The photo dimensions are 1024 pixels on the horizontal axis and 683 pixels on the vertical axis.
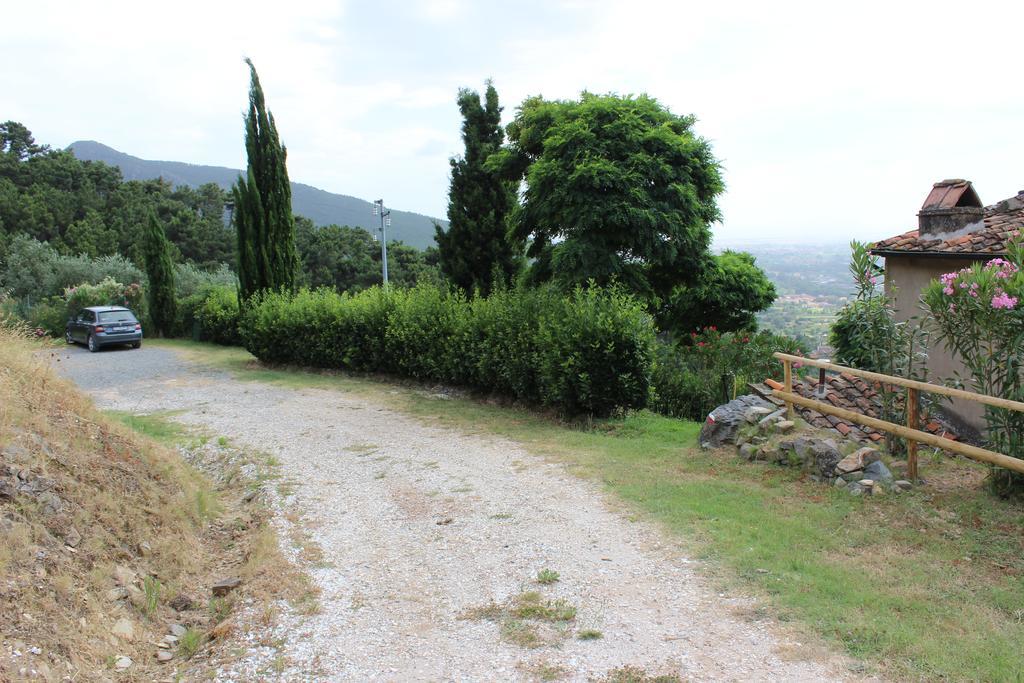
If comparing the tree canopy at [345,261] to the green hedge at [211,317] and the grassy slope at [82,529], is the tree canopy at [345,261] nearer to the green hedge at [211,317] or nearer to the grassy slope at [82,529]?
the green hedge at [211,317]

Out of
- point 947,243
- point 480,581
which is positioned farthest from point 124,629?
point 947,243

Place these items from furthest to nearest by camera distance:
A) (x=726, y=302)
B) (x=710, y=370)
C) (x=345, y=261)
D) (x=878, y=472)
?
(x=345, y=261)
(x=726, y=302)
(x=710, y=370)
(x=878, y=472)

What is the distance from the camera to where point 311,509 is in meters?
6.77

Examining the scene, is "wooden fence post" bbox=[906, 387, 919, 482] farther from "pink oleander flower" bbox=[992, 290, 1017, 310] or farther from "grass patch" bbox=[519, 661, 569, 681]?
"grass patch" bbox=[519, 661, 569, 681]

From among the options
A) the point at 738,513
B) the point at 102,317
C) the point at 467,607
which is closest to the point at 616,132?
the point at 738,513

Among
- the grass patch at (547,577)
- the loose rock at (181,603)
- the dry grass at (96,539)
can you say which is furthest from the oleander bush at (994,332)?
the loose rock at (181,603)

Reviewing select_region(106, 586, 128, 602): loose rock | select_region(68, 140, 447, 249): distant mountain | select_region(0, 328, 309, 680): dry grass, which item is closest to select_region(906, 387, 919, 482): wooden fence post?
select_region(0, 328, 309, 680): dry grass

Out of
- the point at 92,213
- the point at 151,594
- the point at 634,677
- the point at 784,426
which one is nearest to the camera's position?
the point at 634,677

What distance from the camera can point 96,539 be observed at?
197 inches

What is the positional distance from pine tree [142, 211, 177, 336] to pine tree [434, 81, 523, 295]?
43.1ft

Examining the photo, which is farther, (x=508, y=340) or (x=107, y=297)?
(x=107, y=297)

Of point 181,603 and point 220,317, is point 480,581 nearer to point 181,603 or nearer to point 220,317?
point 181,603

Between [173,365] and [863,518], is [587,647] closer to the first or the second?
[863,518]

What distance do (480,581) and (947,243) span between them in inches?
410
